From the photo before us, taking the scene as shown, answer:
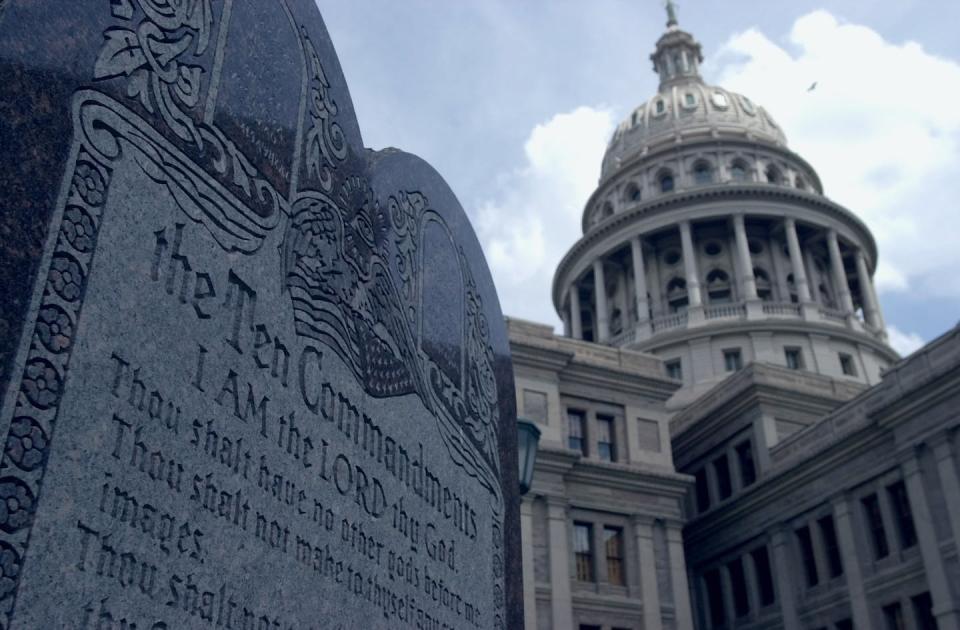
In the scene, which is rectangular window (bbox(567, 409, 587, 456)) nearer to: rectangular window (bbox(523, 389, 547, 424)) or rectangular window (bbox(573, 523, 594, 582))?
rectangular window (bbox(523, 389, 547, 424))

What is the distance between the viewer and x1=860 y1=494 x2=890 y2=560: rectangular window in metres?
35.4

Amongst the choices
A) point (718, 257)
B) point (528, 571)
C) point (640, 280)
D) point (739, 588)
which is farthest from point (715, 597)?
point (718, 257)

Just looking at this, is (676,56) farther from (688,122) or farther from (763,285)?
(763,285)

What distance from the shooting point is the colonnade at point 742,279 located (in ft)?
224

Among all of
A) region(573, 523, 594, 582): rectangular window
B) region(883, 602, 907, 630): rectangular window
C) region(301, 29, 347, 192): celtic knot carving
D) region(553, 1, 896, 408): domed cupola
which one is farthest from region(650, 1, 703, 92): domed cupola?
region(301, 29, 347, 192): celtic knot carving

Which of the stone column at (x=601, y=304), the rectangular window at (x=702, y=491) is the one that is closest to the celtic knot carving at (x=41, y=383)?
the rectangular window at (x=702, y=491)

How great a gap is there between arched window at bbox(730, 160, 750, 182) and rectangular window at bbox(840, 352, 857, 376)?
60.7ft

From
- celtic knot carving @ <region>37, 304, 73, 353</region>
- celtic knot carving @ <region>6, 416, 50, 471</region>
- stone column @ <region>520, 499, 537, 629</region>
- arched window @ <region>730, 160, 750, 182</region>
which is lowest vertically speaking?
celtic knot carving @ <region>6, 416, 50, 471</region>

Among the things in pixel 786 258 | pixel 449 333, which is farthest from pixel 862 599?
pixel 786 258

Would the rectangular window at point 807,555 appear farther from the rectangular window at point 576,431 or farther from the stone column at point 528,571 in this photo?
the stone column at point 528,571

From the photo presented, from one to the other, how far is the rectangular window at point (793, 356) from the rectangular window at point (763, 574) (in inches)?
965

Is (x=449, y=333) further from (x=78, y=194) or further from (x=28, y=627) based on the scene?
(x=28, y=627)

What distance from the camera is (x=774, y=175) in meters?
77.9

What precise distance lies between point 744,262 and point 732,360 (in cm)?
853
